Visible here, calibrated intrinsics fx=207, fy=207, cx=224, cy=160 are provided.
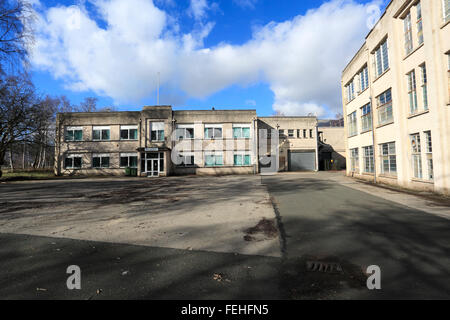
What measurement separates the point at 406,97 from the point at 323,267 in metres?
14.4

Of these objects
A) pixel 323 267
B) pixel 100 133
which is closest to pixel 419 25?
pixel 323 267

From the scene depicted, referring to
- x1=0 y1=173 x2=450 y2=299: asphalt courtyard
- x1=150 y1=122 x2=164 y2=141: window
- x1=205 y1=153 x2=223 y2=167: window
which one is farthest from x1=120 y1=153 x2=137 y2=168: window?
x1=0 y1=173 x2=450 y2=299: asphalt courtyard

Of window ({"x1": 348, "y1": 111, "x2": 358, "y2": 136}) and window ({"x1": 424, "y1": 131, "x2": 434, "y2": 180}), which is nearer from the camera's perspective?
window ({"x1": 424, "y1": 131, "x2": 434, "y2": 180})

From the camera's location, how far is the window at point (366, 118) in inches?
684

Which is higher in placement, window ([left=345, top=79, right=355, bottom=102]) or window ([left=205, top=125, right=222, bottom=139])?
window ([left=345, top=79, right=355, bottom=102])

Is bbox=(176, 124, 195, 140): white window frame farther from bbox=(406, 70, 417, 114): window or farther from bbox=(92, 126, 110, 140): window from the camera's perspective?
bbox=(406, 70, 417, 114): window

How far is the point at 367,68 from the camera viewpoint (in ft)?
56.6

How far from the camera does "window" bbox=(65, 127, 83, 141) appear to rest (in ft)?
95.0

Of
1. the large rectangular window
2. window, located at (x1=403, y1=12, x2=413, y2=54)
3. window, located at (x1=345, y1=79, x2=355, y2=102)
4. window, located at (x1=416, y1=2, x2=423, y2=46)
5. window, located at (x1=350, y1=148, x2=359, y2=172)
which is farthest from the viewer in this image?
window, located at (x1=345, y1=79, x2=355, y2=102)

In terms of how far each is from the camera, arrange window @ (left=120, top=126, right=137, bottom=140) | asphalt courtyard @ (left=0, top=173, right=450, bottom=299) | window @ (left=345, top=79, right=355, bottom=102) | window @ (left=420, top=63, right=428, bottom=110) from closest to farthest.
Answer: asphalt courtyard @ (left=0, top=173, right=450, bottom=299) < window @ (left=420, top=63, right=428, bottom=110) < window @ (left=345, top=79, right=355, bottom=102) < window @ (left=120, top=126, right=137, bottom=140)

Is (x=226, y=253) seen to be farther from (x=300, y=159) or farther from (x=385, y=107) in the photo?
(x=300, y=159)

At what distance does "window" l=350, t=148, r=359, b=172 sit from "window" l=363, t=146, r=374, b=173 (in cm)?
165

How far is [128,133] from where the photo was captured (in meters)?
28.7
